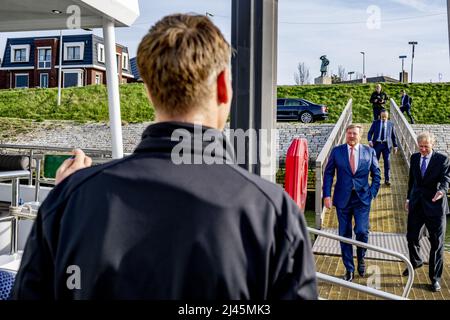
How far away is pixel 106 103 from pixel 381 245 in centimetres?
448

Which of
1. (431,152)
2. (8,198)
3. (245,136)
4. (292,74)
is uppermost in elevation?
(292,74)

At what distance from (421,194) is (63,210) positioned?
441cm

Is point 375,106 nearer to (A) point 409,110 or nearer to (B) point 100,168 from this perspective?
(A) point 409,110

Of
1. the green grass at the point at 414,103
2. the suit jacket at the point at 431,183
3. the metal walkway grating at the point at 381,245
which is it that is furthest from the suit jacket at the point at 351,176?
the green grass at the point at 414,103

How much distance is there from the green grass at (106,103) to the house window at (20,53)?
319 inches

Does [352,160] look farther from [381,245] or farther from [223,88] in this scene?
[223,88]

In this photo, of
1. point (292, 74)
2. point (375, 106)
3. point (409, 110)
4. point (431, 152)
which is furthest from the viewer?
point (409, 110)

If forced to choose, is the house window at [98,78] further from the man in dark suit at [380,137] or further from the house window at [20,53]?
the house window at [20,53]

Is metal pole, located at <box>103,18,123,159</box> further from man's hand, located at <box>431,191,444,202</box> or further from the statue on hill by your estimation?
man's hand, located at <box>431,191,444,202</box>

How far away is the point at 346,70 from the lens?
2207mm

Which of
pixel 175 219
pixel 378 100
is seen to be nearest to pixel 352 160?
pixel 175 219

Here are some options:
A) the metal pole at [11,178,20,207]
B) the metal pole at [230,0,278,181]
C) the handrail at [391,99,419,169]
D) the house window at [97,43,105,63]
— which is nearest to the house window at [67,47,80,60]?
the house window at [97,43,105,63]

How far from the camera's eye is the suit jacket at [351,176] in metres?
4.70
